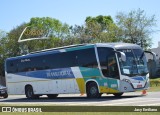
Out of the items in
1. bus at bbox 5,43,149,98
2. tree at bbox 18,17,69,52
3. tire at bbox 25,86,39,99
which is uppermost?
tree at bbox 18,17,69,52

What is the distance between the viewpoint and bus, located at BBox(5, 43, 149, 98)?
24578 mm

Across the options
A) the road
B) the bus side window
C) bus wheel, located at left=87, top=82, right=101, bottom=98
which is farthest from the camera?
bus wheel, located at left=87, top=82, right=101, bottom=98

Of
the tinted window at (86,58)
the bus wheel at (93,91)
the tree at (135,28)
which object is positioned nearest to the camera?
the tinted window at (86,58)

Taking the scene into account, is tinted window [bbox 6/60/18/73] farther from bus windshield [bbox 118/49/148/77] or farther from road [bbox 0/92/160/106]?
bus windshield [bbox 118/49/148/77]

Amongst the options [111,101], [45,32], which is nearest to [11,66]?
[111,101]

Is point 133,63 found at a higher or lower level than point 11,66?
lower

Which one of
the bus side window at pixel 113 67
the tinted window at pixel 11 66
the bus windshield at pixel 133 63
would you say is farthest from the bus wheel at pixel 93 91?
the tinted window at pixel 11 66

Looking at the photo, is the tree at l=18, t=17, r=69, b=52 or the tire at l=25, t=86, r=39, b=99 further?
the tree at l=18, t=17, r=69, b=52

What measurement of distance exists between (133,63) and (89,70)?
2844 mm

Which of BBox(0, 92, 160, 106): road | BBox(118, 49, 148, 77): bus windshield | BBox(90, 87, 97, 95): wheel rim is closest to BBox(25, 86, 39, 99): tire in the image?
BBox(0, 92, 160, 106): road

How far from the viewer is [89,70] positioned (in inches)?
1014

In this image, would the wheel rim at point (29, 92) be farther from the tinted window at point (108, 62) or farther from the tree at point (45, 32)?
the tree at point (45, 32)

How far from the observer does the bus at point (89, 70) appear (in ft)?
80.6

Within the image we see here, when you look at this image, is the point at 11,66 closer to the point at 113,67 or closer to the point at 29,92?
the point at 29,92
